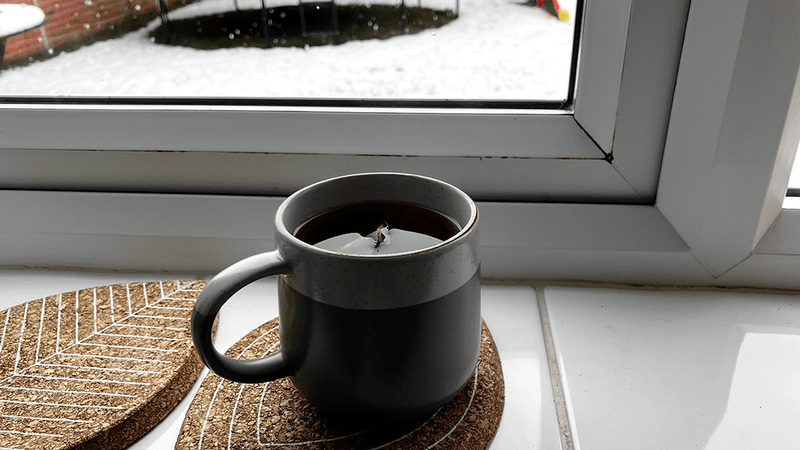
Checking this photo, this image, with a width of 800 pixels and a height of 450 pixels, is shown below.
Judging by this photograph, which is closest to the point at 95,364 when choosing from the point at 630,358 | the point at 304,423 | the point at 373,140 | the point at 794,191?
the point at 304,423

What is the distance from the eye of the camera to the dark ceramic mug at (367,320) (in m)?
0.28

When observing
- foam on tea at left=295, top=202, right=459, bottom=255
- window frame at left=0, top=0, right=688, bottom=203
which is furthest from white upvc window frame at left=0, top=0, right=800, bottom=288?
foam on tea at left=295, top=202, right=459, bottom=255

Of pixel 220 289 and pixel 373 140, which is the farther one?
pixel 373 140

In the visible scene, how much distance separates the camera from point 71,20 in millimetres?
510

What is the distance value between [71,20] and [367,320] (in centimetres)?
42

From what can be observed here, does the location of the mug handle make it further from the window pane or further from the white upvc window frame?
the window pane

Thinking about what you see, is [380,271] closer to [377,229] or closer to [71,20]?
[377,229]

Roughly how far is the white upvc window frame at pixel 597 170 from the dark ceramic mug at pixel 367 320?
0.17 m

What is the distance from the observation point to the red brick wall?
500mm

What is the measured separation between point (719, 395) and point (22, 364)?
1.55 ft

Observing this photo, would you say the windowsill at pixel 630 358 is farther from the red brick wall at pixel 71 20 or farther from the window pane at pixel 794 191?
the red brick wall at pixel 71 20

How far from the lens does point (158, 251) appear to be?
20.7 inches

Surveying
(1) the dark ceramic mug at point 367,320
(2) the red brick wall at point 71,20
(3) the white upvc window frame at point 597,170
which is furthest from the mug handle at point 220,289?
(2) the red brick wall at point 71,20

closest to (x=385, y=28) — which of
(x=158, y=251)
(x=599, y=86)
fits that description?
(x=599, y=86)
